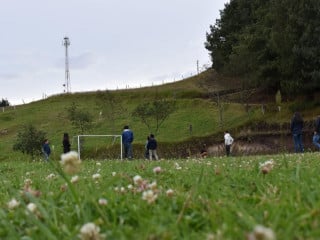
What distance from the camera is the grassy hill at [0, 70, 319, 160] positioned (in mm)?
47906

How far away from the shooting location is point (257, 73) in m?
49.4

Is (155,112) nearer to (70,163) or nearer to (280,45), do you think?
(280,45)

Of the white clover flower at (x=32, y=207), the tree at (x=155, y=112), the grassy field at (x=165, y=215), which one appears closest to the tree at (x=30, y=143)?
the tree at (x=155, y=112)

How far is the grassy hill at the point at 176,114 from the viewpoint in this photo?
47906 millimetres

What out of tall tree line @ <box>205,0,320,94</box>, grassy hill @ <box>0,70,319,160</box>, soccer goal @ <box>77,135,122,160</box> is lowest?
soccer goal @ <box>77,135,122,160</box>

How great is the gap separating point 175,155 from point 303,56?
13780mm

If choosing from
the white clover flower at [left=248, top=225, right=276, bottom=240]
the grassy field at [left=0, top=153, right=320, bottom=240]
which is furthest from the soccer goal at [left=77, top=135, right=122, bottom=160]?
the white clover flower at [left=248, top=225, right=276, bottom=240]

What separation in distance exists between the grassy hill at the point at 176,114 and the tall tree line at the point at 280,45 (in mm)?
3132

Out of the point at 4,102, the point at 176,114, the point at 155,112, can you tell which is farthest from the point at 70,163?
the point at 4,102

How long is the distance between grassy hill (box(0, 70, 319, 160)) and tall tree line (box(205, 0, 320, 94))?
123 inches

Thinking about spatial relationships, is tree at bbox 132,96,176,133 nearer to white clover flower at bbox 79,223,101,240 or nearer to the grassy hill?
the grassy hill

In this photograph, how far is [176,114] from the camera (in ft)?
210

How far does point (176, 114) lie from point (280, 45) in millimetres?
22237

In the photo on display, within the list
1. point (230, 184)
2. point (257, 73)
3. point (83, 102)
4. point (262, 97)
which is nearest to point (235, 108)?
point (262, 97)
